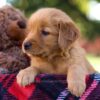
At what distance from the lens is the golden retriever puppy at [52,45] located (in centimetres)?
332

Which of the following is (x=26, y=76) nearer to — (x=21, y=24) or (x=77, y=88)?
(x=77, y=88)

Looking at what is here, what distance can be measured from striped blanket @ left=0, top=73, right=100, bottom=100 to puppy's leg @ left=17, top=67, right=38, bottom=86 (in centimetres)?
4

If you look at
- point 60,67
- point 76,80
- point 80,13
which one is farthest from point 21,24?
point 80,13

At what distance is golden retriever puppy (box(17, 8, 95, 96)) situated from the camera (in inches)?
131

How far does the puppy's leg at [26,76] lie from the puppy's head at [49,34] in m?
0.13

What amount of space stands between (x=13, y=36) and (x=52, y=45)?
355 mm

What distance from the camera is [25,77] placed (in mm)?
3135

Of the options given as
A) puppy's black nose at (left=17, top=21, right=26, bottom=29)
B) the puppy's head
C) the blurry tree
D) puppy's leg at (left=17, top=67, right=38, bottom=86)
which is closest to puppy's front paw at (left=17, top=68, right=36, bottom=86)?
puppy's leg at (left=17, top=67, right=38, bottom=86)

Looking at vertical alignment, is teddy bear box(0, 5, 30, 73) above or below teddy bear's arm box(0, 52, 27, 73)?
above

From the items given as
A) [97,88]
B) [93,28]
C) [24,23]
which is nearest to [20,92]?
[97,88]

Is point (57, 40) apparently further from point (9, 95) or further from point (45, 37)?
point (9, 95)

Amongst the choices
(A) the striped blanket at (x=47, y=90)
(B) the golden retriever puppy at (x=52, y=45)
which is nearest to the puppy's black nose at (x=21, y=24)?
(B) the golden retriever puppy at (x=52, y=45)

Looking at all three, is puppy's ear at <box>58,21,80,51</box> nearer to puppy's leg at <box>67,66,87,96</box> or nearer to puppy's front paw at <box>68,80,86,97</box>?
puppy's leg at <box>67,66,87,96</box>

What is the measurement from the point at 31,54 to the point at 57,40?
0.67 feet
